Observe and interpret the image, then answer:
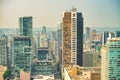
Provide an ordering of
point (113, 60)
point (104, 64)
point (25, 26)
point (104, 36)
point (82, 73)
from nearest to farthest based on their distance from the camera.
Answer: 1. point (113, 60)
2. point (104, 64)
3. point (82, 73)
4. point (104, 36)
5. point (25, 26)

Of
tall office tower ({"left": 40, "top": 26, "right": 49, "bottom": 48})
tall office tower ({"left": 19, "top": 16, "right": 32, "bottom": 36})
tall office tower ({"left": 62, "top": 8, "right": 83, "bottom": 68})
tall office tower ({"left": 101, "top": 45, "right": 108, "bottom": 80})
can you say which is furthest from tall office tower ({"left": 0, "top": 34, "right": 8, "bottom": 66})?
tall office tower ({"left": 101, "top": 45, "right": 108, "bottom": 80})

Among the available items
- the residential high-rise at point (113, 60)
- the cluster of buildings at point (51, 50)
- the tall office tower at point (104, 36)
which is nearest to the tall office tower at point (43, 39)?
the cluster of buildings at point (51, 50)

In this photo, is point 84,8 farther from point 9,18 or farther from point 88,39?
point 9,18

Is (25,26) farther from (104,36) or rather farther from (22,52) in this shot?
(104,36)

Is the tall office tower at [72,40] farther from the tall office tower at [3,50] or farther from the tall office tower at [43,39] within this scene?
the tall office tower at [3,50]

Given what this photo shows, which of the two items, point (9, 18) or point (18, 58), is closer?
point (9, 18)

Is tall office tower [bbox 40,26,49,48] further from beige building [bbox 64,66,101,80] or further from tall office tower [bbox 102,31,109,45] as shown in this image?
tall office tower [bbox 102,31,109,45]

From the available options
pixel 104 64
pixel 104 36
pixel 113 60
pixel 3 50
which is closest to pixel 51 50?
pixel 3 50

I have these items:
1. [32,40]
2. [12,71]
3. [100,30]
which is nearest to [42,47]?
[32,40]
